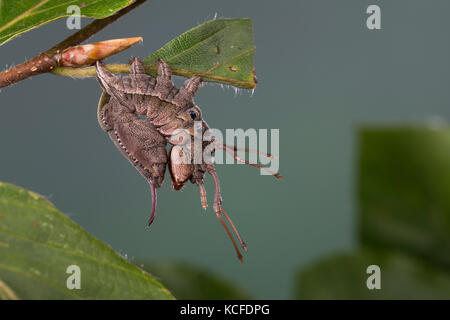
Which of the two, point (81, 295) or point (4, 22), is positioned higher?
point (4, 22)

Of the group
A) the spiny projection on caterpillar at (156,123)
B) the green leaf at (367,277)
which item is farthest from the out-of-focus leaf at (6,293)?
the green leaf at (367,277)

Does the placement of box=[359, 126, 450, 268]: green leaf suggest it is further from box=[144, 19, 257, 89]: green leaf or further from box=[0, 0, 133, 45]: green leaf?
box=[0, 0, 133, 45]: green leaf

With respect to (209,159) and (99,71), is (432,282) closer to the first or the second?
(209,159)

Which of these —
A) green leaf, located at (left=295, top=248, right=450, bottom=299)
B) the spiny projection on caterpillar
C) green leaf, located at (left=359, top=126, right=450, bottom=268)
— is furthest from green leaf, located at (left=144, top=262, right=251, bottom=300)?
the spiny projection on caterpillar

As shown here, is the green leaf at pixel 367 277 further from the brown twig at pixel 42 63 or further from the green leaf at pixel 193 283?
the brown twig at pixel 42 63
